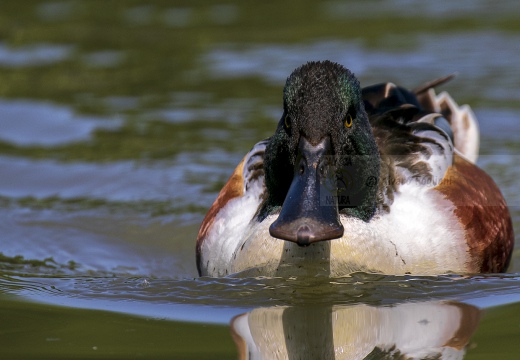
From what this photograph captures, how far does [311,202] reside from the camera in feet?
15.0

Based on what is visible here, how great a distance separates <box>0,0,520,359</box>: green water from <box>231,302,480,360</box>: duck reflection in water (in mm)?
13

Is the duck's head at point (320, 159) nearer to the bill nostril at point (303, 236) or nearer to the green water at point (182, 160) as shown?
the bill nostril at point (303, 236)

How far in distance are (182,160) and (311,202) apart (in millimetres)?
4152

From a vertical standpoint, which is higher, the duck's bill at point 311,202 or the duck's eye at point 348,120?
the duck's eye at point 348,120

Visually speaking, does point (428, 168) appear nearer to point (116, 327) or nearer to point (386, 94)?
point (386, 94)

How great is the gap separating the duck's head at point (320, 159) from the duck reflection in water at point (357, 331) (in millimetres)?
442

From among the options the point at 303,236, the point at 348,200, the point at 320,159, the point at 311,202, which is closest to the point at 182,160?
the point at 348,200

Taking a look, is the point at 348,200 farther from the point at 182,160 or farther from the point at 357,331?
the point at 182,160

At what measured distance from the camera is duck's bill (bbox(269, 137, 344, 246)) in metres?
4.43

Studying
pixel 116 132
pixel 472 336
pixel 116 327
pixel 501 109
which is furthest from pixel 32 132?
pixel 472 336

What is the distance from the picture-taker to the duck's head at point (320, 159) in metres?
4.52

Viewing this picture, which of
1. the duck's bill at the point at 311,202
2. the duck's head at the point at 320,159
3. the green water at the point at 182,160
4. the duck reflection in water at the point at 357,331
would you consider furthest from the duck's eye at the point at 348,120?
the duck reflection in water at the point at 357,331

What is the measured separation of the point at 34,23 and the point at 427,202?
808 centimetres

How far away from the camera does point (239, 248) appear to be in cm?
530
